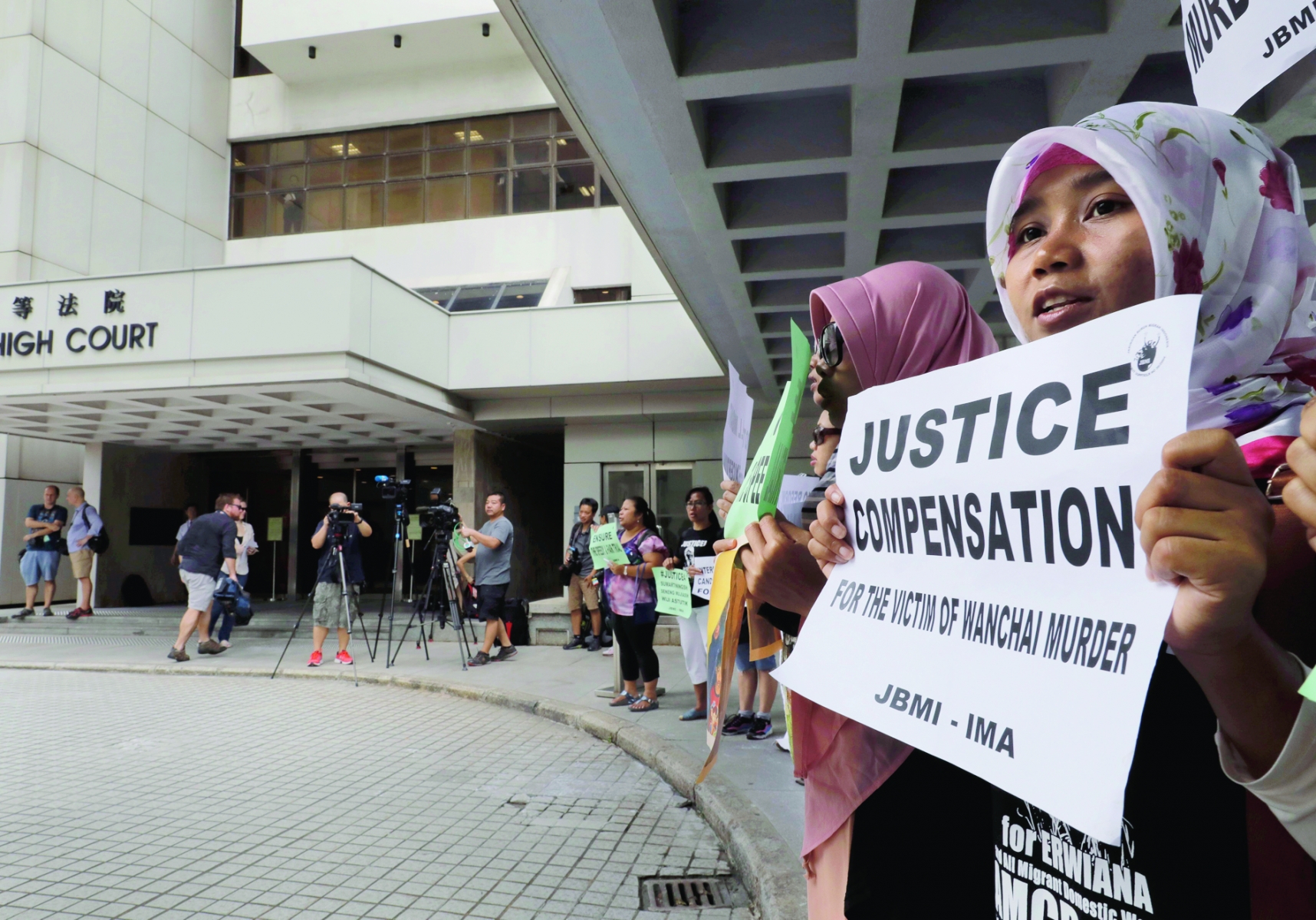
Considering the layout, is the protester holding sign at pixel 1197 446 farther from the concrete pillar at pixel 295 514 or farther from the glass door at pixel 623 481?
the concrete pillar at pixel 295 514

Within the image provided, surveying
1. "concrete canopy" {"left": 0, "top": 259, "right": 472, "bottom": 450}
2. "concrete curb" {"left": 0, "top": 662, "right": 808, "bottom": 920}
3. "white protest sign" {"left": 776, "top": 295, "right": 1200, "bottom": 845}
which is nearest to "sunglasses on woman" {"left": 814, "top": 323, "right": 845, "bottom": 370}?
"white protest sign" {"left": 776, "top": 295, "right": 1200, "bottom": 845}

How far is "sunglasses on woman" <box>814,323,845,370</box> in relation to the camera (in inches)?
60.1

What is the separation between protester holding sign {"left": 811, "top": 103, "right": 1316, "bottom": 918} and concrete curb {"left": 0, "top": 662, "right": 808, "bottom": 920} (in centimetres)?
235

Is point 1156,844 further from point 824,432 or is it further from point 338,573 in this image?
point 338,573

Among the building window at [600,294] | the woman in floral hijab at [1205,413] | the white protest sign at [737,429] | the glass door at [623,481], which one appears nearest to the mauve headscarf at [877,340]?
the woman in floral hijab at [1205,413]

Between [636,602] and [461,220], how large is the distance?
13.9 meters

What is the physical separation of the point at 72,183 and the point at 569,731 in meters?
17.1

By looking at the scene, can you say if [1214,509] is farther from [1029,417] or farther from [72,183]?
[72,183]

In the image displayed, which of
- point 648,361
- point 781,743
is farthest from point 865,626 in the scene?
point 648,361

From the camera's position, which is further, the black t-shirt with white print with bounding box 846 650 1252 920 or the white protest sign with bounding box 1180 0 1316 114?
the white protest sign with bounding box 1180 0 1316 114

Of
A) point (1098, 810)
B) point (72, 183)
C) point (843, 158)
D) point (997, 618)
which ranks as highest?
point (72, 183)

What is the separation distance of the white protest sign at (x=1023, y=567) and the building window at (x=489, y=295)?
14.9 meters

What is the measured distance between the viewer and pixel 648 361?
1288 centimetres

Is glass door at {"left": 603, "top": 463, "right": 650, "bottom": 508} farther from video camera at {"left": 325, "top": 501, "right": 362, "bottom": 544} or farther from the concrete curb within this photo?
the concrete curb
